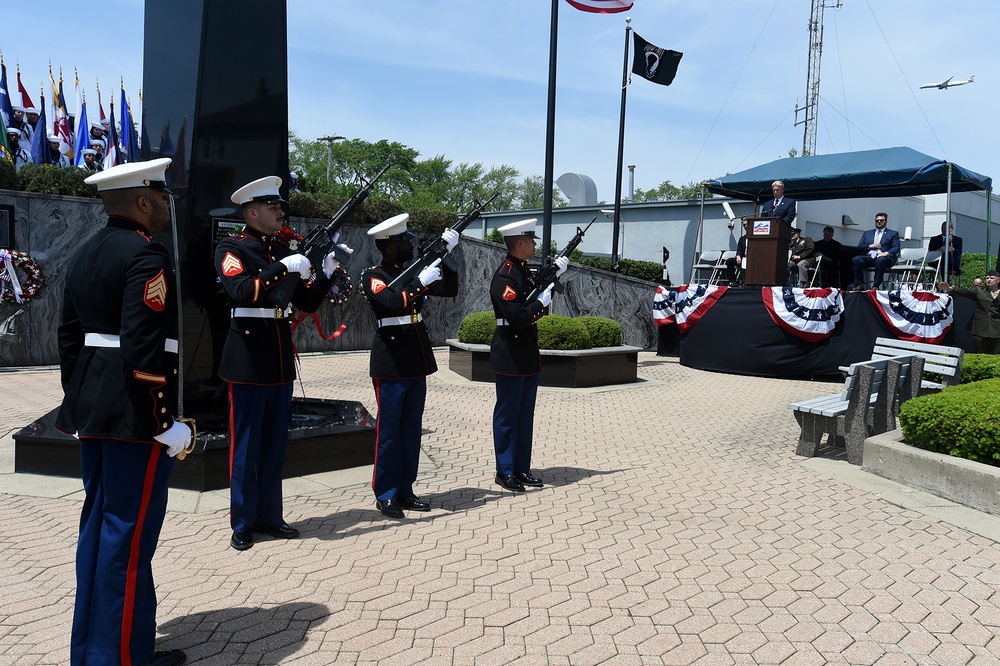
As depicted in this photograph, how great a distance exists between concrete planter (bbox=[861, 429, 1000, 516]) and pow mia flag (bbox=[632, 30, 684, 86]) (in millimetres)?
13743

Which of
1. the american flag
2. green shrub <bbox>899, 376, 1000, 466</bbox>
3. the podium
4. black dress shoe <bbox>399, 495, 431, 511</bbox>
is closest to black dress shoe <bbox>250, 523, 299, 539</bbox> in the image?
black dress shoe <bbox>399, 495, 431, 511</bbox>

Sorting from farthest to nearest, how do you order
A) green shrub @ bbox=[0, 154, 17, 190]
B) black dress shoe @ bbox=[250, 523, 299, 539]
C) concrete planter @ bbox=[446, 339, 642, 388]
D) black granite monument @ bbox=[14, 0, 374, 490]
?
green shrub @ bbox=[0, 154, 17, 190], concrete planter @ bbox=[446, 339, 642, 388], black granite monument @ bbox=[14, 0, 374, 490], black dress shoe @ bbox=[250, 523, 299, 539]

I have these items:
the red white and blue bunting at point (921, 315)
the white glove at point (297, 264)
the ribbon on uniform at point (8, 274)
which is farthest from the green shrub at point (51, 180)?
the red white and blue bunting at point (921, 315)

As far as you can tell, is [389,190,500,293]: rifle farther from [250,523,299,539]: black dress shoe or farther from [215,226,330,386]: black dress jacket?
[250,523,299,539]: black dress shoe

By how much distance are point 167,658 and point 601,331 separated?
9.55 meters

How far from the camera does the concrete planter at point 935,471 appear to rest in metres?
5.65

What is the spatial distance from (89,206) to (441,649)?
11.6 metres

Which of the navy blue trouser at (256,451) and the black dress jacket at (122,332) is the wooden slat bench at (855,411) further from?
the black dress jacket at (122,332)

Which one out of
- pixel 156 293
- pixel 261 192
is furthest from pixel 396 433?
pixel 156 293

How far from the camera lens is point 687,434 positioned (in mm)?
8430

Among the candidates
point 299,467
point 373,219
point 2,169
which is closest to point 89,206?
point 2,169

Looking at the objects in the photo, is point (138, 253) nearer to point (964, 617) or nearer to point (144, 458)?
point (144, 458)

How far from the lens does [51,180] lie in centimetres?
1212

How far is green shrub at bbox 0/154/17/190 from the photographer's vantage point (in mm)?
11734
